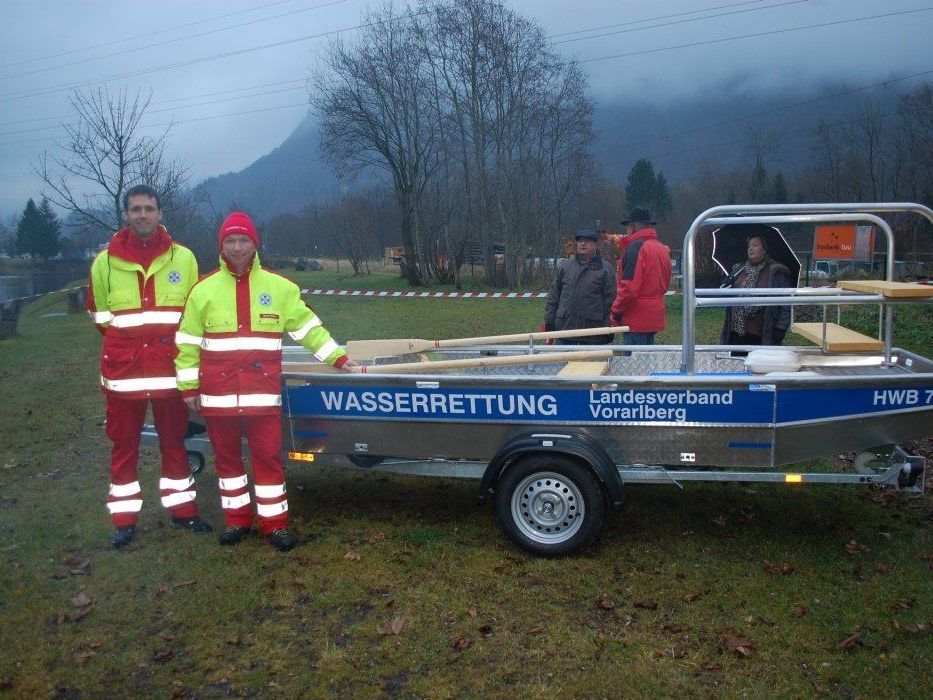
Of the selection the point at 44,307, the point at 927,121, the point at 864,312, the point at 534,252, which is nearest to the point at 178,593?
the point at 864,312

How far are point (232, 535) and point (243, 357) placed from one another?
120 centimetres

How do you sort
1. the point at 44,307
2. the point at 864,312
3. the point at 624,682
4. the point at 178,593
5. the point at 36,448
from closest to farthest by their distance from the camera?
the point at 624,682 → the point at 178,593 → the point at 36,448 → the point at 864,312 → the point at 44,307

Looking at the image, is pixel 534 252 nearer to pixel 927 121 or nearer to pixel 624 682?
pixel 927 121

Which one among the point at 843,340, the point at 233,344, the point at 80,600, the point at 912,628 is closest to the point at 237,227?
the point at 233,344

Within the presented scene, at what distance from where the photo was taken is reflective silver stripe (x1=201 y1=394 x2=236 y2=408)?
15.8 feet

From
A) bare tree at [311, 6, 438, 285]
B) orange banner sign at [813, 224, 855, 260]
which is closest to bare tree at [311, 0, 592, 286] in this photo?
bare tree at [311, 6, 438, 285]

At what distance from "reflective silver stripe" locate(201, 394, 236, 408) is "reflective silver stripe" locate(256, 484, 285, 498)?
0.58 meters

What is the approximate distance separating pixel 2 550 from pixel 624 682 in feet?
13.5

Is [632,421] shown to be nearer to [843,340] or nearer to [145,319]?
[843,340]

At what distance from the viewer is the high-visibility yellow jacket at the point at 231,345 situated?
484 cm

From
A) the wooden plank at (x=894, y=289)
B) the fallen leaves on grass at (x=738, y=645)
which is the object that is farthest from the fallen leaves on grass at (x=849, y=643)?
the wooden plank at (x=894, y=289)

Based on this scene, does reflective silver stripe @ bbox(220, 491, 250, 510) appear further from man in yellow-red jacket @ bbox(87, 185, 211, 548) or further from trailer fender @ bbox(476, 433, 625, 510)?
trailer fender @ bbox(476, 433, 625, 510)

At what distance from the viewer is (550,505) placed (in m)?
4.81

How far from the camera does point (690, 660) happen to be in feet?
12.1
